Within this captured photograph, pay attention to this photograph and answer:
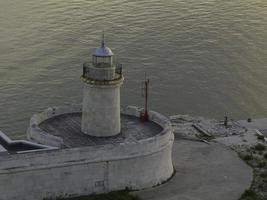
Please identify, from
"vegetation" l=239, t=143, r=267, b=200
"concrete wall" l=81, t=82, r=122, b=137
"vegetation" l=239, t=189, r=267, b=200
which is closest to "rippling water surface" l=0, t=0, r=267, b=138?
"vegetation" l=239, t=143, r=267, b=200

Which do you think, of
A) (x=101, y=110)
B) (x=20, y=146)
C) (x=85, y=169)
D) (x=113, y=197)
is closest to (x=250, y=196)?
(x=113, y=197)

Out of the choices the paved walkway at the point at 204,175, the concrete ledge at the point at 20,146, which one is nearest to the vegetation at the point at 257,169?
the paved walkway at the point at 204,175

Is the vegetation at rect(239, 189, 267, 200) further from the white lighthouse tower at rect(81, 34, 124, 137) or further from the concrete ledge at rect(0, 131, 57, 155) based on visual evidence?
the concrete ledge at rect(0, 131, 57, 155)

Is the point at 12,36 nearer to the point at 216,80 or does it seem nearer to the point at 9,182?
the point at 216,80

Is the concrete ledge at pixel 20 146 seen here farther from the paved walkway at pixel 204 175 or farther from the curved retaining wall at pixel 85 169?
the paved walkway at pixel 204 175

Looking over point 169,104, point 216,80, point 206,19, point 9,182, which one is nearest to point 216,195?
point 9,182

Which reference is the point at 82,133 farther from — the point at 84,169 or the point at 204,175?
the point at 204,175
